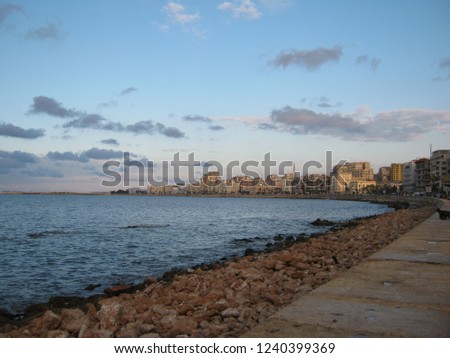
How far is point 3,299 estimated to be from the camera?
10758 millimetres

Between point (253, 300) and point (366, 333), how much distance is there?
2860 millimetres

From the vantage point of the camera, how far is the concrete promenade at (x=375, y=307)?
446cm

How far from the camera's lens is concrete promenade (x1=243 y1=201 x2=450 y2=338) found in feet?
14.6

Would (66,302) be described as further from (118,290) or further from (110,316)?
(110,316)

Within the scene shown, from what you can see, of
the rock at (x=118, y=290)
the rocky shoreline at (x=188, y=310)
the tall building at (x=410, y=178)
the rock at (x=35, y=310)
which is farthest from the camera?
the tall building at (x=410, y=178)

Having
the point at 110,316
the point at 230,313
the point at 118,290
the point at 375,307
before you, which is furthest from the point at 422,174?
the point at 110,316

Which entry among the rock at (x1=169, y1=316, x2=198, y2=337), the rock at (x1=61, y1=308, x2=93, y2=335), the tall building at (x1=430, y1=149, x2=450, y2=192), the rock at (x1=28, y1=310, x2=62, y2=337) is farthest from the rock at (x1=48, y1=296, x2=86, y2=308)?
the tall building at (x1=430, y1=149, x2=450, y2=192)

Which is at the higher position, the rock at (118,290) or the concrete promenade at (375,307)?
the concrete promenade at (375,307)

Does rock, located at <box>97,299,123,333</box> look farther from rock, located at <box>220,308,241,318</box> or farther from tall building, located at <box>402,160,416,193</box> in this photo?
tall building, located at <box>402,160,416,193</box>

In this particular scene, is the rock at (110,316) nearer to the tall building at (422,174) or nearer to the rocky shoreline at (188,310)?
the rocky shoreline at (188,310)

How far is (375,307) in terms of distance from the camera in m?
5.41


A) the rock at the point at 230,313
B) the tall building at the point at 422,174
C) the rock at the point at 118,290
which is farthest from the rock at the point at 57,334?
the tall building at the point at 422,174
